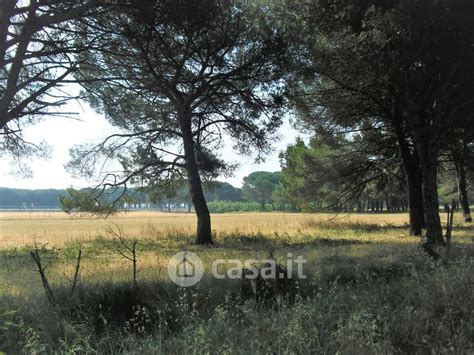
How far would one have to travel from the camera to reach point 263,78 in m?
15.6

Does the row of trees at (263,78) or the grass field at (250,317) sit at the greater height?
the row of trees at (263,78)

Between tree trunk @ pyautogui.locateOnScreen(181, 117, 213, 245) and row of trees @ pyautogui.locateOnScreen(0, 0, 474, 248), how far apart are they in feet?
0.15

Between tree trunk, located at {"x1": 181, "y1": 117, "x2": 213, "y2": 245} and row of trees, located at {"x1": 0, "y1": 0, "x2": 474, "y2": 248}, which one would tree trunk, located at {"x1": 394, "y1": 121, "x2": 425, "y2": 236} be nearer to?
row of trees, located at {"x1": 0, "y1": 0, "x2": 474, "y2": 248}

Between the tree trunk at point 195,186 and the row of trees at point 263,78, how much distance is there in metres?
0.05

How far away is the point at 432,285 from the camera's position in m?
6.18

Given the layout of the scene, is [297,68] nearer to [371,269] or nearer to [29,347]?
[371,269]

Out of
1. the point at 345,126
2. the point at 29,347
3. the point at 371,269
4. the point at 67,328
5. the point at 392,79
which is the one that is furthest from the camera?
the point at 345,126

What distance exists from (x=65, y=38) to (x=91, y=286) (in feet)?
17.8

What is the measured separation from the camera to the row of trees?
8.68 meters

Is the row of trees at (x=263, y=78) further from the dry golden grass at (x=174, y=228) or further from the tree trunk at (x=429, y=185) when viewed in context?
the dry golden grass at (x=174, y=228)

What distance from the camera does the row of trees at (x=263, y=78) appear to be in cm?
868

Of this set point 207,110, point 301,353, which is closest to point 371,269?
point 301,353

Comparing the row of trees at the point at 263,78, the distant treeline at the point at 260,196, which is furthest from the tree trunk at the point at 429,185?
the distant treeline at the point at 260,196

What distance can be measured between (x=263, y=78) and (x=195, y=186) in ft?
20.4
